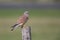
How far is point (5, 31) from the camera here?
523 inches

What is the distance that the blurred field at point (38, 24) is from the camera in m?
12.5

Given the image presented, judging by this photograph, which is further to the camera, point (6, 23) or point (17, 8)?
point (17, 8)

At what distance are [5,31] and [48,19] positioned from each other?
137 inches

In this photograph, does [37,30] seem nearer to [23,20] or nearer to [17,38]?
[17,38]

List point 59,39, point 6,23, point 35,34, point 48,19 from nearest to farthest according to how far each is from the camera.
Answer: point 59,39, point 35,34, point 6,23, point 48,19

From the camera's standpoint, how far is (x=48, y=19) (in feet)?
53.7

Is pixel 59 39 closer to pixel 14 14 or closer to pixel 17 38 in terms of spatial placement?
pixel 17 38

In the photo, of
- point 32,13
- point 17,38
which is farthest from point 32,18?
point 17,38

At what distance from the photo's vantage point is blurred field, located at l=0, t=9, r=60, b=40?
40.9 feet

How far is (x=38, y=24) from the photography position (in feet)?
49.6

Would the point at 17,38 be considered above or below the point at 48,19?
below

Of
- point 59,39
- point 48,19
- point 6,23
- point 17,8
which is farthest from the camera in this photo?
point 17,8

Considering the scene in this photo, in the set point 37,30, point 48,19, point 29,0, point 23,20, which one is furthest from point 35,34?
point 29,0

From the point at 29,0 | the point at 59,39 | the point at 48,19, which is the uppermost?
the point at 29,0
